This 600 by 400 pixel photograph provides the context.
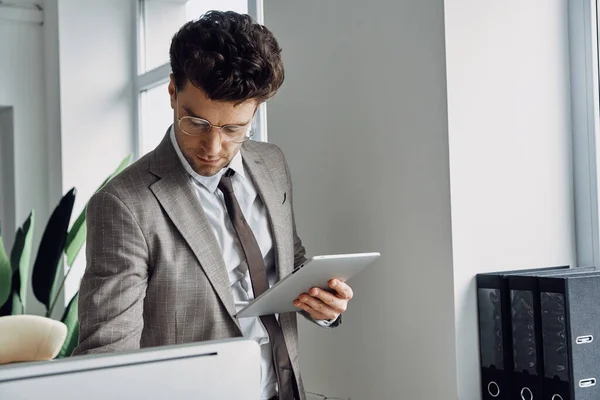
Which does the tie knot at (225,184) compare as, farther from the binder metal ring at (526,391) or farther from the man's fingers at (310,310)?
the binder metal ring at (526,391)

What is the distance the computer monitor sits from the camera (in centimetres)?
70

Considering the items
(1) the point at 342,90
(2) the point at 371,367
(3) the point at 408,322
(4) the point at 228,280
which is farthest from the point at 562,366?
(1) the point at 342,90

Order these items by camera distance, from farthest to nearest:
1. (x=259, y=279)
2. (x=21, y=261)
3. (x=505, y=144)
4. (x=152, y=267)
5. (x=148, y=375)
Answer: (x=21, y=261), (x=505, y=144), (x=259, y=279), (x=152, y=267), (x=148, y=375)

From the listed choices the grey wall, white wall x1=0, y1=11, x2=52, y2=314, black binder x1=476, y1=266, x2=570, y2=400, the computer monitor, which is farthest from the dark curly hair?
the grey wall

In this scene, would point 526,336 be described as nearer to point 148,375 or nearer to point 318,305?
point 318,305

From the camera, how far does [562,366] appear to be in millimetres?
1805

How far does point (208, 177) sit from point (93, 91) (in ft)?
10.0

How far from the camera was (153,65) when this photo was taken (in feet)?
15.0

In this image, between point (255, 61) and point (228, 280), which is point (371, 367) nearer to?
point (228, 280)

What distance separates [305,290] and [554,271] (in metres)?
0.74

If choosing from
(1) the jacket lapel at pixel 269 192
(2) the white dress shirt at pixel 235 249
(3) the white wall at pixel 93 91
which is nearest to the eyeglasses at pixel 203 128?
(2) the white dress shirt at pixel 235 249

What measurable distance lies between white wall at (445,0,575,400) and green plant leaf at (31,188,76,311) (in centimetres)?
209

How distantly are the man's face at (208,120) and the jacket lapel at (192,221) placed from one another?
60 millimetres

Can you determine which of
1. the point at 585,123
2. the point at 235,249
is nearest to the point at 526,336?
the point at 585,123
